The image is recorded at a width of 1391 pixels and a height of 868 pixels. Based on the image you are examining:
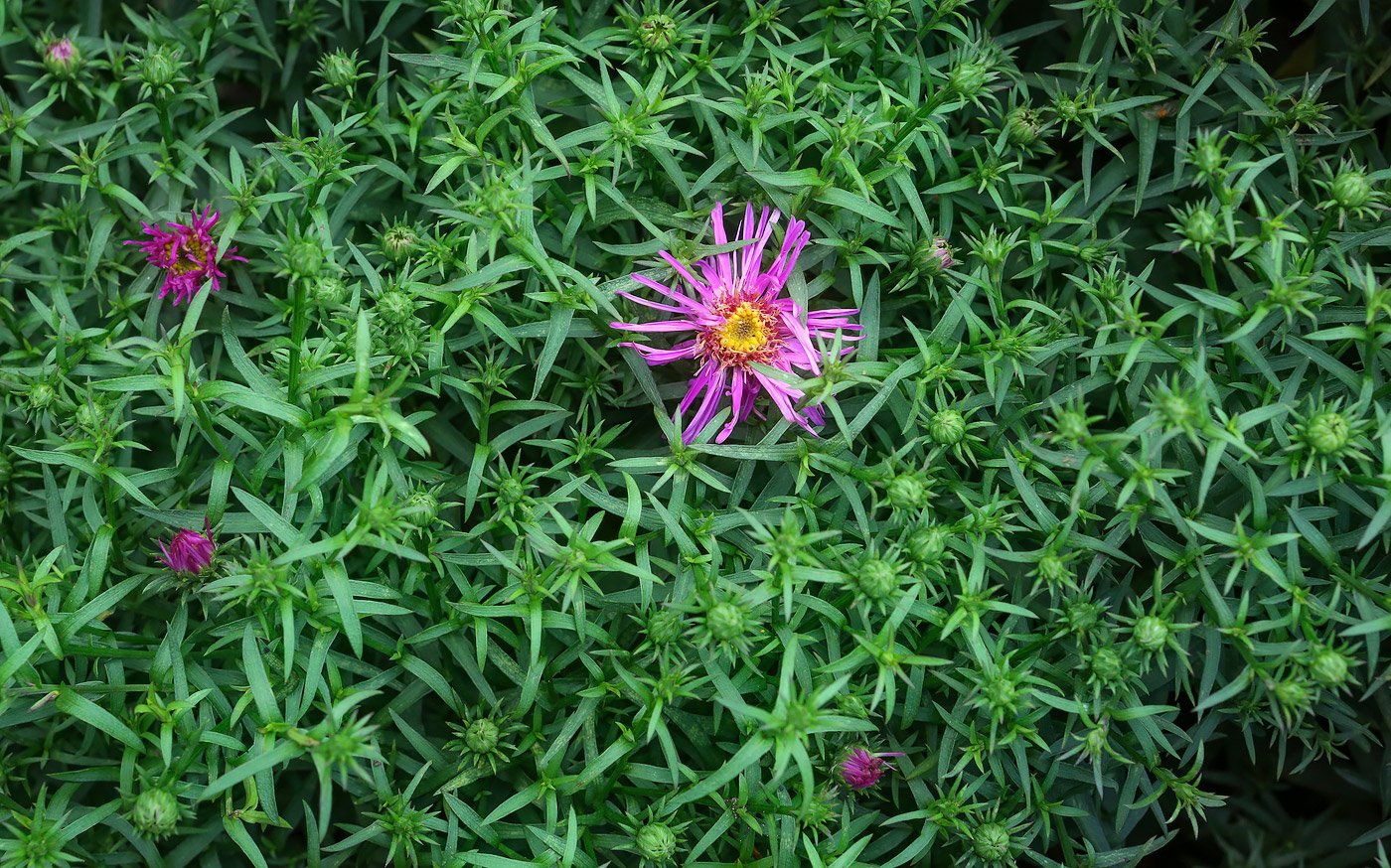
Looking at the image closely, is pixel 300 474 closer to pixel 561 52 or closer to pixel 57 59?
pixel 561 52

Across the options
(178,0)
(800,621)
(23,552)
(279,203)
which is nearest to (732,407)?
(800,621)

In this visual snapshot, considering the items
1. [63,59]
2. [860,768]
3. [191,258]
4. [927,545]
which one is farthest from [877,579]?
[63,59]

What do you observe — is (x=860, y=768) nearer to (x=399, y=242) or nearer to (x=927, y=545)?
(x=927, y=545)

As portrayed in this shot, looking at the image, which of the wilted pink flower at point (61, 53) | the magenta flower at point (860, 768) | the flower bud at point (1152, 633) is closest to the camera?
the flower bud at point (1152, 633)

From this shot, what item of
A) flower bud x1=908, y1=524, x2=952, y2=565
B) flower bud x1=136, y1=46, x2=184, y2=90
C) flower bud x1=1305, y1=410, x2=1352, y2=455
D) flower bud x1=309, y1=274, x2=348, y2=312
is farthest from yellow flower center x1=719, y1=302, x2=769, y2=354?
flower bud x1=136, y1=46, x2=184, y2=90

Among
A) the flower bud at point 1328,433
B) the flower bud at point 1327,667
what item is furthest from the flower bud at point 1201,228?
the flower bud at point 1327,667

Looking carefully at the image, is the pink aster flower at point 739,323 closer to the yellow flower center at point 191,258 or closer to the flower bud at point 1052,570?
the flower bud at point 1052,570
